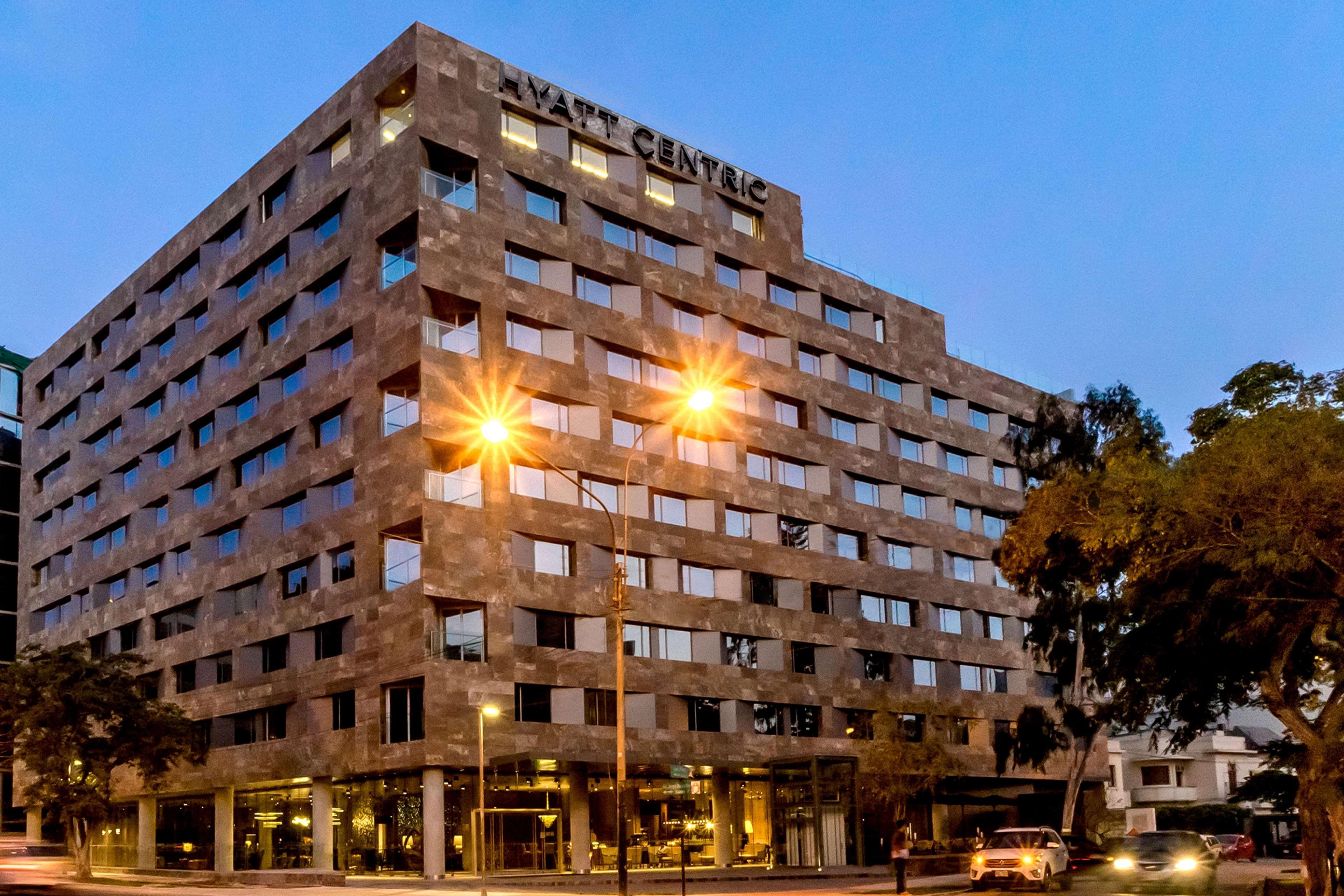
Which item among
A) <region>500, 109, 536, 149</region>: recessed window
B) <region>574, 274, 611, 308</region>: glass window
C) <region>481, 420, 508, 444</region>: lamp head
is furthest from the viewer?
<region>574, 274, 611, 308</region>: glass window

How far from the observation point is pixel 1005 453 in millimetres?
81000

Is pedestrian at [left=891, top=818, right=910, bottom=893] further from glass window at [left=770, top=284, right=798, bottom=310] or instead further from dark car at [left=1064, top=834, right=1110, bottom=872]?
glass window at [left=770, top=284, right=798, bottom=310]

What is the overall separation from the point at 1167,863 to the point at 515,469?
27.3 m

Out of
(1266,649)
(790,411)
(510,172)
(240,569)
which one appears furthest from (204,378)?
(1266,649)

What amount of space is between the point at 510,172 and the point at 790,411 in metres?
19.1

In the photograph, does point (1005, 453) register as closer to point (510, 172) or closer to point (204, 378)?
point (510, 172)

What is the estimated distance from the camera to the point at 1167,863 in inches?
1491

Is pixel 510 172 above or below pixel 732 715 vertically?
above

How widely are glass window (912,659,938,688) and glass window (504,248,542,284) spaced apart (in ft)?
94.6

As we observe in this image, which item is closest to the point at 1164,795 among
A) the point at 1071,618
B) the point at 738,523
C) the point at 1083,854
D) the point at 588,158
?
the point at 1071,618

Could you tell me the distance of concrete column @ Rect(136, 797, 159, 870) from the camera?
6825cm

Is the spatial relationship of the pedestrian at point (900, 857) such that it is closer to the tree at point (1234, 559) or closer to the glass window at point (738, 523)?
the tree at point (1234, 559)

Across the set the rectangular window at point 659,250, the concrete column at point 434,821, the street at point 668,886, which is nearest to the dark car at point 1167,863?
the street at point 668,886

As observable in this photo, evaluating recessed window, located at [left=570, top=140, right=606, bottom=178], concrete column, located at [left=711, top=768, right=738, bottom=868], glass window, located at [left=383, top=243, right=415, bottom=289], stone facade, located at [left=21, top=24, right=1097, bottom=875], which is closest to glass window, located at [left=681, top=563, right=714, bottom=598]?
stone facade, located at [left=21, top=24, right=1097, bottom=875]
